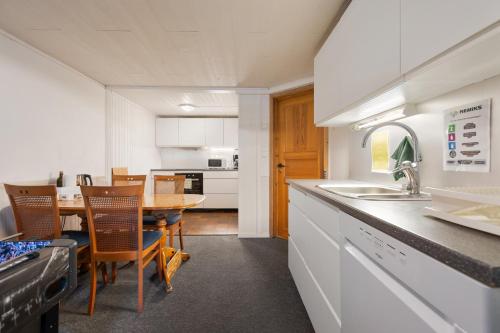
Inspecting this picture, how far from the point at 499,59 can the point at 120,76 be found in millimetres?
3502

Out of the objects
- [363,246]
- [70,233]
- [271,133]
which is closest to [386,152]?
[363,246]

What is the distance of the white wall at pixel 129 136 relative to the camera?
3.45 m

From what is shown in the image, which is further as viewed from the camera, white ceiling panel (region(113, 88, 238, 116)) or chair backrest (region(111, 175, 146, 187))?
white ceiling panel (region(113, 88, 238, 116))

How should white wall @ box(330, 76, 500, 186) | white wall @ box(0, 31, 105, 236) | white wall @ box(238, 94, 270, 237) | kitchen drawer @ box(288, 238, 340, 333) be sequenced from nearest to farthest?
white wall @ box(330, 76, 500, 186) < kitchen drawer @ box(288, 238, 340, 333) < white wall @ box(0, 31, 105, 236) < white wall @ box(238, 94, 270, 237)

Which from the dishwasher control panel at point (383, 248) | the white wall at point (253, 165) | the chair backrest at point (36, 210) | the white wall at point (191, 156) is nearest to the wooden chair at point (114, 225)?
the chair backrest at point (36, 210)

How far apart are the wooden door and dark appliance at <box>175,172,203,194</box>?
6.99 ft

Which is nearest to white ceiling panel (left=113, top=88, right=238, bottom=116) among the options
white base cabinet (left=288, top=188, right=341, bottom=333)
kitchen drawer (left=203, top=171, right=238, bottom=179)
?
kitchen drawer (left=203, top=171, right=238, bottom=179)

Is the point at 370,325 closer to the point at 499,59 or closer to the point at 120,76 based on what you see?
the point at 499,59

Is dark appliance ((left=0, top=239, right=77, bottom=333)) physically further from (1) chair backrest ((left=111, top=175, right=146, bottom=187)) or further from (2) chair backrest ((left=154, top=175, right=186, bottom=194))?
(2) chair backrest ((left=154, top=175, right=186, bottom=194))

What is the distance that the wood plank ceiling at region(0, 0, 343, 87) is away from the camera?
167cm

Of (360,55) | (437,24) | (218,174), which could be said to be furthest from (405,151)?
(218,174)

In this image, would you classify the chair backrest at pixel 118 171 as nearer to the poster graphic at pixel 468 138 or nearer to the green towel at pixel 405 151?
the green towel at pixel 405 151

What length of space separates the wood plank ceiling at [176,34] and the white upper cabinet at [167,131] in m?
2.38

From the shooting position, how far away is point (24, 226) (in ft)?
5.67
